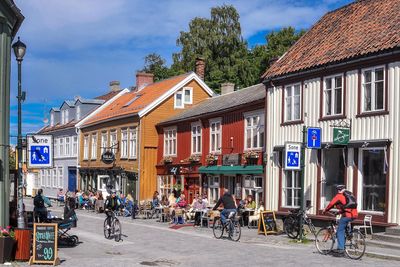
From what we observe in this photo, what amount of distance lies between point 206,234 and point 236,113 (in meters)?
9.07

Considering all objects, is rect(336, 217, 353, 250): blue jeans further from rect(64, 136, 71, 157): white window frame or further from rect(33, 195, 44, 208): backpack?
rect(64, 136, 71, 157): white window frame

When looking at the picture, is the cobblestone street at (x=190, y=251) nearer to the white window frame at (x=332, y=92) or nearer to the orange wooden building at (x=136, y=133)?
the white window frame at (x=332, y=92)

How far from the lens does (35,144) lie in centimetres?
1611

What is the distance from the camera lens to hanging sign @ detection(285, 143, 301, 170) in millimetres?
20250

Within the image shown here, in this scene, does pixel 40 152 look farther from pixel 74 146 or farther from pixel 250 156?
pixel 74 146

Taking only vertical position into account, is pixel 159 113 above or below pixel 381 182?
above

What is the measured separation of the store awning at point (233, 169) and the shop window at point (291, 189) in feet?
7.95

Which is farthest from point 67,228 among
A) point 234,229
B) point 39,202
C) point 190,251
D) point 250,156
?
point 250,156

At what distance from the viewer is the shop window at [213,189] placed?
1251 inches

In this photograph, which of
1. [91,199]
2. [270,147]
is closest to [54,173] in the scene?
[91,199]

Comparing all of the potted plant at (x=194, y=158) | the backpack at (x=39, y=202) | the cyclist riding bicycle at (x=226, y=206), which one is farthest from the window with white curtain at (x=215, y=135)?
the backpack at (x=39, y=202)

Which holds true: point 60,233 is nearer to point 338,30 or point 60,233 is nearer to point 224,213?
point 224,213

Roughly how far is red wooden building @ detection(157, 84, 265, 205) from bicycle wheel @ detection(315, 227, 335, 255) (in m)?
9.96

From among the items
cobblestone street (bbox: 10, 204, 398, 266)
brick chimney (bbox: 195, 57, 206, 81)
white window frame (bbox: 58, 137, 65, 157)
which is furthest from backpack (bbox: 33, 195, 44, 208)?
white window frame (bbox: 58, 137, 65, 157)
